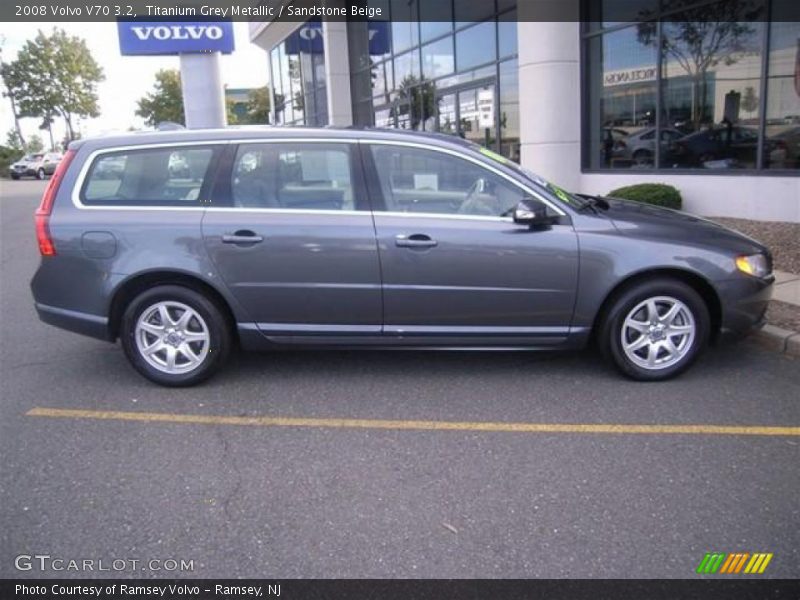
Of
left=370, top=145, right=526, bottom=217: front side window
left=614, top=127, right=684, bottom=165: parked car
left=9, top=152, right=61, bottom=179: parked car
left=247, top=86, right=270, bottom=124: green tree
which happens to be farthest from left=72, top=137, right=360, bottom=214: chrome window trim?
left=247, top=86, right=270, bottom=124: green tree

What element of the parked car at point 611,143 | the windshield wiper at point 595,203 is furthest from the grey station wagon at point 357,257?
the parked car at point 611,143

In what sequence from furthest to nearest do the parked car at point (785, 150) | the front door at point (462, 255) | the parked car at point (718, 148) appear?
the parked car at point (718, 148) → the parked car at point (785, 150) → the front door at point (462, 255)

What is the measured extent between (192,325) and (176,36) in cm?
1506

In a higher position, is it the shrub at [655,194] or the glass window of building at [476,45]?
the glass window of building at [476,45]

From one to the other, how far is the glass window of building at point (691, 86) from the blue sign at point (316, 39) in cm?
852

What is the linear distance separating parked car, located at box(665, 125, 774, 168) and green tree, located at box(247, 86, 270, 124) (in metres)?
45.5

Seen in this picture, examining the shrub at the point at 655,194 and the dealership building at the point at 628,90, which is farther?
the shrub at the point at 655,194

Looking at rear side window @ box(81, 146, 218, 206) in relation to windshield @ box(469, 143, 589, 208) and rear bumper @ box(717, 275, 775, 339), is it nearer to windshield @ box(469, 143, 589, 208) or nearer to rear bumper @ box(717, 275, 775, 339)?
windshield @ box(469, 143, 589, 208)

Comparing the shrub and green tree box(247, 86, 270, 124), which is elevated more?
green tree box(247, 86, 270, 124)

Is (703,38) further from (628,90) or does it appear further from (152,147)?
(152,147)

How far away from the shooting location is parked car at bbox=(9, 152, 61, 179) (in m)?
43.8

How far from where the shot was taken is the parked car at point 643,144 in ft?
34.8

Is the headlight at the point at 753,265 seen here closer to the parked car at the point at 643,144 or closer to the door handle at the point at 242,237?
the door handle at the point at 242,237
